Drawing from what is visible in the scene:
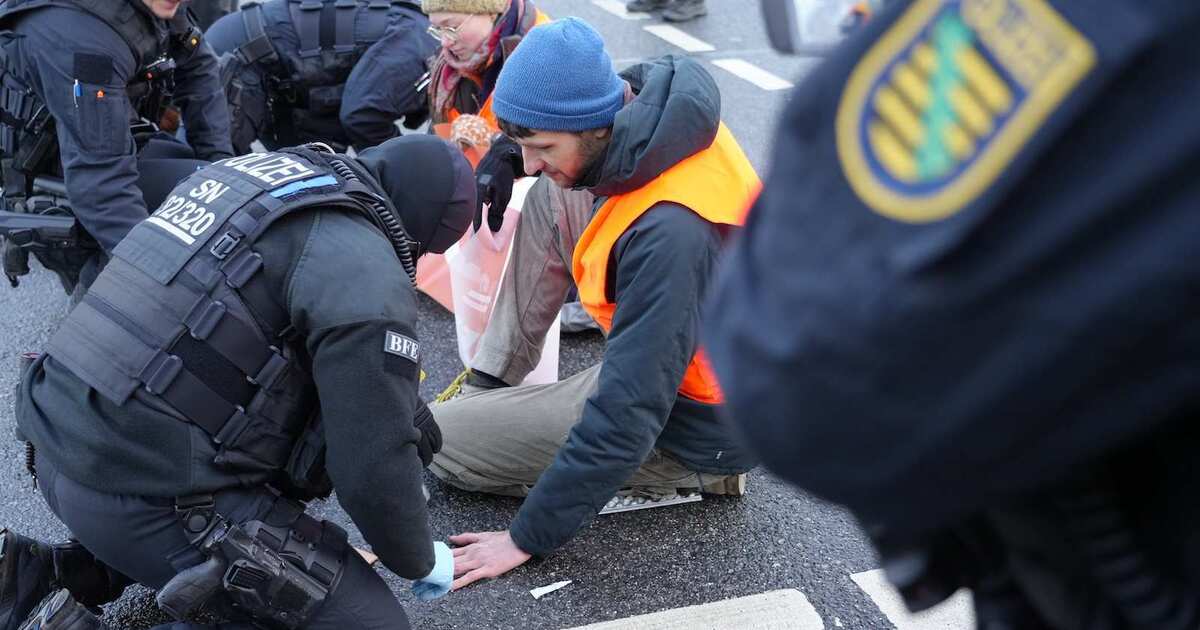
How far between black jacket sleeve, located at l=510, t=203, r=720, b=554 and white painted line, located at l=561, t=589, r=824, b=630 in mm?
352

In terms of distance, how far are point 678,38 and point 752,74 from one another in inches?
36.2

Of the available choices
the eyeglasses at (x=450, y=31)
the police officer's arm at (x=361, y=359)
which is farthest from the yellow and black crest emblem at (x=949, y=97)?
the eyeglasses at (x=450, y=31)

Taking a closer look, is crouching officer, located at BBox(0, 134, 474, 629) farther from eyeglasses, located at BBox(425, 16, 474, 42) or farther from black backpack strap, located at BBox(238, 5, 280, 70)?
black backpack strap, located at BBox(238, 5, 280, 70)

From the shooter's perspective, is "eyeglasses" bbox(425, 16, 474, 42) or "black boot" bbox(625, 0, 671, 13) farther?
"black boot" bbox(625, 0, 671, 13)

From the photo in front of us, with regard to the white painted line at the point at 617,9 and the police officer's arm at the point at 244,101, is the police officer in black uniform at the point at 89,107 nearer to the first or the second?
the police officer's arm at the point at 244,101

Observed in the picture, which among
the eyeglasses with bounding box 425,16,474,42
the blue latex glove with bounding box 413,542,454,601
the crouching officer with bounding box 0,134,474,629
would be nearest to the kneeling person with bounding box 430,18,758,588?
the blue latex glove with bounding box 413,542,454,601

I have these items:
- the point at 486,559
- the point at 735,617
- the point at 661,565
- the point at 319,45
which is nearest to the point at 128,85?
the point at 319,45

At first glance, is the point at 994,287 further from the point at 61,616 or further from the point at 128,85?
the point at 128,85

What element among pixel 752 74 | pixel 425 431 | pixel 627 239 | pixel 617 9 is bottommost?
pixel 617 9

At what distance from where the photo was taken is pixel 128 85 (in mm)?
3332

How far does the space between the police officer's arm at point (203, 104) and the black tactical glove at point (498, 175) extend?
132cm

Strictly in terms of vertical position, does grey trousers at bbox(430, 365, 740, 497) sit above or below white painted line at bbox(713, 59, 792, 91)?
above

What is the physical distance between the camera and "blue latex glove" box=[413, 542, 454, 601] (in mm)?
2469

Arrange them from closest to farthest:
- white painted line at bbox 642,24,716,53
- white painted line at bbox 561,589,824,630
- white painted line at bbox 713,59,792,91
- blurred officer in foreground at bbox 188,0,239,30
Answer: white painted line at bbox 561,589,824,630
blurred officer in foreground at bbox 188,0,239,30
white painted line at bbox 713,59,792,91
white painted line at bbox 642,24,716,53
